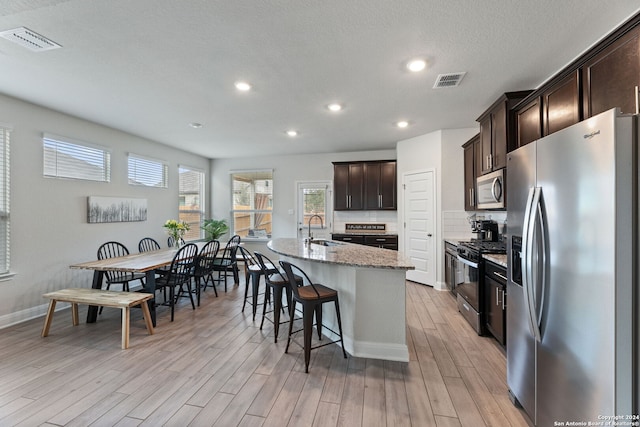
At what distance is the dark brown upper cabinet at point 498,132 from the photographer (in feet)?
10.2

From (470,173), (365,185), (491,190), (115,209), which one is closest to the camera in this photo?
(491,190)

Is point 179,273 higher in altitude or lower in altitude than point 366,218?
lower

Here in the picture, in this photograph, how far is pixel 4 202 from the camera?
10.9ft

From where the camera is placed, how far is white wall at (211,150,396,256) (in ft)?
21.6

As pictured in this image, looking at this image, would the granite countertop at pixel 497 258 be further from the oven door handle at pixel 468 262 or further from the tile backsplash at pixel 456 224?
the tile backsplash at pixel 456 224

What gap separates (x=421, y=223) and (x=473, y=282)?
6.49 feet

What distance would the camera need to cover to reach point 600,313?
1.20 m

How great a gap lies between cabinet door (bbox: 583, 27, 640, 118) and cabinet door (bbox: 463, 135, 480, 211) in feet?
6.22

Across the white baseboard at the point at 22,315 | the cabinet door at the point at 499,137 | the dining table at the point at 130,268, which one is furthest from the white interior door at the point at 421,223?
the white baseboard at the point at 22,315

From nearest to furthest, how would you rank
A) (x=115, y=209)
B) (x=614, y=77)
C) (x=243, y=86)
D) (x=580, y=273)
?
(x=580, y=273), (x=614, y=77), (x=243, y=86), (x=115, y=209)

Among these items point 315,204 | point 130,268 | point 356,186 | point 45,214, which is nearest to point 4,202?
point 45,214

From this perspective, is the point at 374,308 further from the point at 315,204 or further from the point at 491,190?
the point at 315,204

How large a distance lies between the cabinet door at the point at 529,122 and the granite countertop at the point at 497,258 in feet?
3.92

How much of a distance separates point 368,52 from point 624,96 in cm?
175
